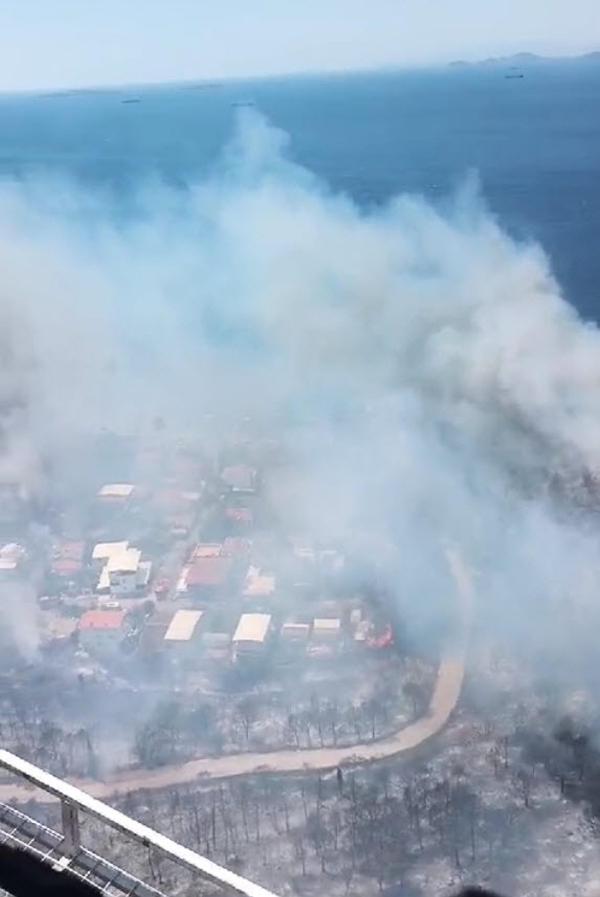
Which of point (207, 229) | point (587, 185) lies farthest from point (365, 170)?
point (207, 229)

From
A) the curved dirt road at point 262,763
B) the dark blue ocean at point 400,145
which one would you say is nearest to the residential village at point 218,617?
the curved dirt road at point 262,763

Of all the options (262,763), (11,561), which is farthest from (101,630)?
(262,763)

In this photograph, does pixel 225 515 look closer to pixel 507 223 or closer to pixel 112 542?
pixel 112 542

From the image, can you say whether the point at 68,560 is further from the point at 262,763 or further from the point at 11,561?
the point at 262,763

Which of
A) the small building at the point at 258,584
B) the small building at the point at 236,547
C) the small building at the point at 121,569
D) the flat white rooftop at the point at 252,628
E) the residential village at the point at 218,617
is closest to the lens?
the residential village at the point at 218,617

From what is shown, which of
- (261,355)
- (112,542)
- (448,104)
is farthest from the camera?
(448,104)

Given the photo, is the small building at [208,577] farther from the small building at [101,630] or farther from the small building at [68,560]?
the small building at [68,560]

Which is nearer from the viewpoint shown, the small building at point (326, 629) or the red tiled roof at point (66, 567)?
the small building at point (326, 629)

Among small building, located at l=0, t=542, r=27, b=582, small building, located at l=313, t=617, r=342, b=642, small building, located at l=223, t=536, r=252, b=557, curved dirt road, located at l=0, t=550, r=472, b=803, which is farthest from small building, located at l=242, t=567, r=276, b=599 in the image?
small building, located at l=0, t=542, r=27, b=582
